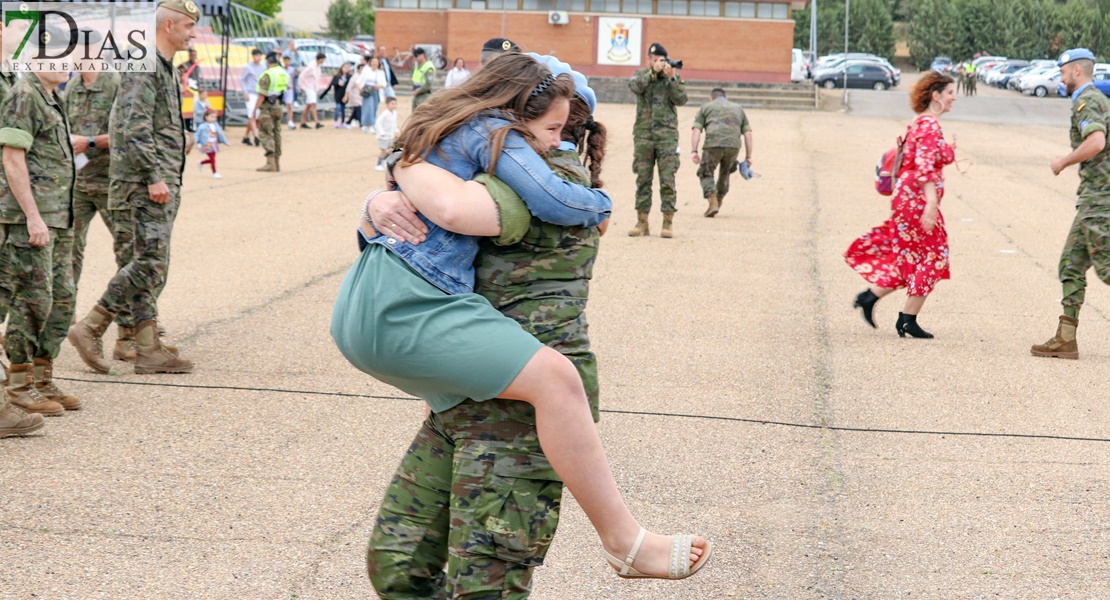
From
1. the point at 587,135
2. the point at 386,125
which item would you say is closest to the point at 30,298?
the point at 587,135

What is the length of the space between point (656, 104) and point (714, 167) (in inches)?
104

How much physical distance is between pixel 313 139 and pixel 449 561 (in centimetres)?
2565

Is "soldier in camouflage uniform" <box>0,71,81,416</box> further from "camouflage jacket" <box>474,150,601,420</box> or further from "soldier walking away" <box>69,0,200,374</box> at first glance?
"camouflage jacket" <box>474,150,601,420</box>

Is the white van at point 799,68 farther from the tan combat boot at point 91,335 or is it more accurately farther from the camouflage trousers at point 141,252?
the tan combat boot at point 91,335

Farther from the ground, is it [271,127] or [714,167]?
[271,127]

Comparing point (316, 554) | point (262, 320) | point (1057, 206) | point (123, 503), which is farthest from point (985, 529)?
point (1057, 206)

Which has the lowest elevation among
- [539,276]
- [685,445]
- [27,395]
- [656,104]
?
[685,445]

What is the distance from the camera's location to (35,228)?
5695 millimetres

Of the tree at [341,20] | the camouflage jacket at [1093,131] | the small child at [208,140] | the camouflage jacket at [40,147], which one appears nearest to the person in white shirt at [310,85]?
the small child at [208,140]

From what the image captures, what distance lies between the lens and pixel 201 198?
15.8m

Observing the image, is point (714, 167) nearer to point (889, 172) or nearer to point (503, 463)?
point (889, 172)

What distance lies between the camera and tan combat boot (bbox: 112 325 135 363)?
7.05 meters

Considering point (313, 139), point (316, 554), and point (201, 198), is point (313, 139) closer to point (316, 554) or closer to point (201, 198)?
point (201, 198)

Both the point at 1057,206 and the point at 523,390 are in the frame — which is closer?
the point at 523,390
